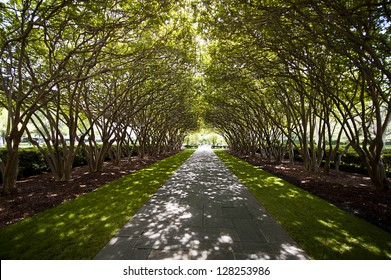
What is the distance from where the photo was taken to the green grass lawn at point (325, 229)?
12.5 feet

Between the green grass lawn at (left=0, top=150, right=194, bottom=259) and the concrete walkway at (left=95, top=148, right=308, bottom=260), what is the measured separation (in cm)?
32

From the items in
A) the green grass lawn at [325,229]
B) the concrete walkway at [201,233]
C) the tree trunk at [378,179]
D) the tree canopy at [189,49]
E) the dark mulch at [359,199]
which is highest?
the tree canopy at [189,49]

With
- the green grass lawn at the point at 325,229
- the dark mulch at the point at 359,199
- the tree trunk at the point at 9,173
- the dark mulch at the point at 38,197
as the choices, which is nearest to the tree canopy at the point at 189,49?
the tree trunk at the point at 9,173

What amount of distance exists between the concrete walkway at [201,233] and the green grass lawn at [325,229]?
0.33 metres

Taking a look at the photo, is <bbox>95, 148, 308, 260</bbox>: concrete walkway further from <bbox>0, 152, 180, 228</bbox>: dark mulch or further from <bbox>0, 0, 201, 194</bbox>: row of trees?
<bbox>0, 0, 201, 194</bbox>: row of trees

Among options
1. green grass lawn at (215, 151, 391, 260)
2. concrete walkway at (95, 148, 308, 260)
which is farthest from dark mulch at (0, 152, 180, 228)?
green grass lawn at (215, 151, 391, 260)

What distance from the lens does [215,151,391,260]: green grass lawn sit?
3805mm

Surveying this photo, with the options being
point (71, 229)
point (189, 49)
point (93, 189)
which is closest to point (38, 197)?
point (93, 189)

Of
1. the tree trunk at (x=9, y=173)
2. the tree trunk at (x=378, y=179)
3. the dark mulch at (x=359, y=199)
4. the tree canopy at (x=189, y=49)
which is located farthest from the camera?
the tree trunk at (x=378, y=179)

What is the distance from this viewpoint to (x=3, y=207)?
6.30 m

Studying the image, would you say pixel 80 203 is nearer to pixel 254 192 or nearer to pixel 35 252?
pixel 35 252

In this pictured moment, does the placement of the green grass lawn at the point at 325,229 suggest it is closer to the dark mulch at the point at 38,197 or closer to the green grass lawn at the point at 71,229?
the green grass lawn at the point at 71,229
